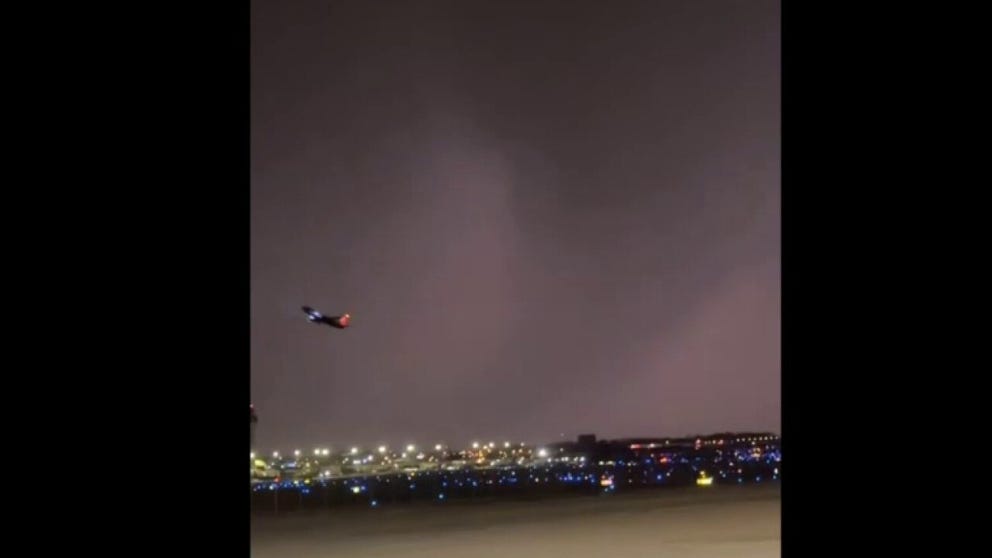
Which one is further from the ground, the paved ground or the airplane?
the airplane

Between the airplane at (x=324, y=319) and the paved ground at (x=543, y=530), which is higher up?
the airplane at (x=324, y=319)

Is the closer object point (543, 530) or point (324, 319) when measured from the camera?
point (324, 319)
